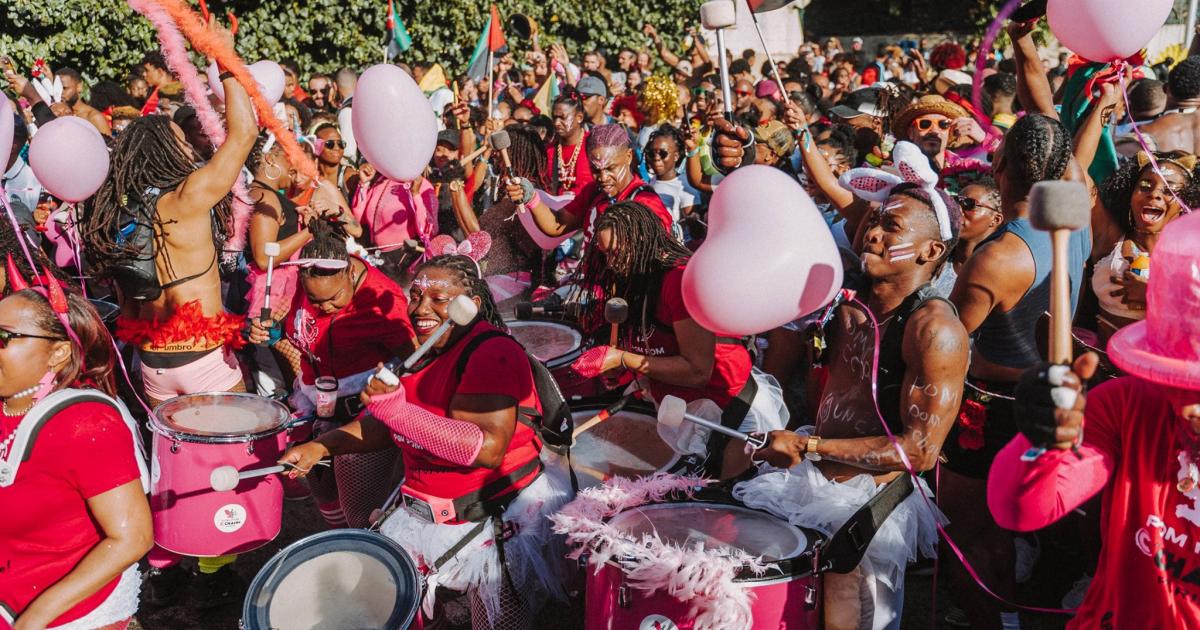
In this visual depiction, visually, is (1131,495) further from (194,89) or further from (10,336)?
(194,89)

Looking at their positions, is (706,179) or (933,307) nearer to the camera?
(933,307)

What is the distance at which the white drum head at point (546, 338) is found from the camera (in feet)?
17.0

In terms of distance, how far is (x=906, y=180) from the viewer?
3.37m

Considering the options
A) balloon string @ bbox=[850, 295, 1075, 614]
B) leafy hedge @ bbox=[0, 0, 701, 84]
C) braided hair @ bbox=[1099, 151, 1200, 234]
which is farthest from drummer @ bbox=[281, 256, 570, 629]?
leafy hedge @ bbox=[0, 0, 701, 84]

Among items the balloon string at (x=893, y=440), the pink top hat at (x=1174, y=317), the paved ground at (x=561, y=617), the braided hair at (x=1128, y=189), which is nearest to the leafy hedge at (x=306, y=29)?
the braided hair at (x=1128, y=189)

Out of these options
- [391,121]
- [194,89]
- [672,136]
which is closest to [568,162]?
[672,136]

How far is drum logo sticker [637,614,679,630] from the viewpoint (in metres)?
2.75

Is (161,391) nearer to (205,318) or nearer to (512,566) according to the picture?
(205,318)

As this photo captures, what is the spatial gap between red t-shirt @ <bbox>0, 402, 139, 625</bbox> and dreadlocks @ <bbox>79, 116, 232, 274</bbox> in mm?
1856

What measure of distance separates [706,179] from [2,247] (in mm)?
5024

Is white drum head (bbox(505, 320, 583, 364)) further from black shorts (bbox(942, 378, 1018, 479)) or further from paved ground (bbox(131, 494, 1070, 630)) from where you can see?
black shorts (bbox(942, 378, 1018, 479))

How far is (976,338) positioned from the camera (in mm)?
3578

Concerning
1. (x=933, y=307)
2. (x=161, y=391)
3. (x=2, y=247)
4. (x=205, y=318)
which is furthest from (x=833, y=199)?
(x=2, y=247)

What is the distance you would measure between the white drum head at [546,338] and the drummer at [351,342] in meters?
0.91
